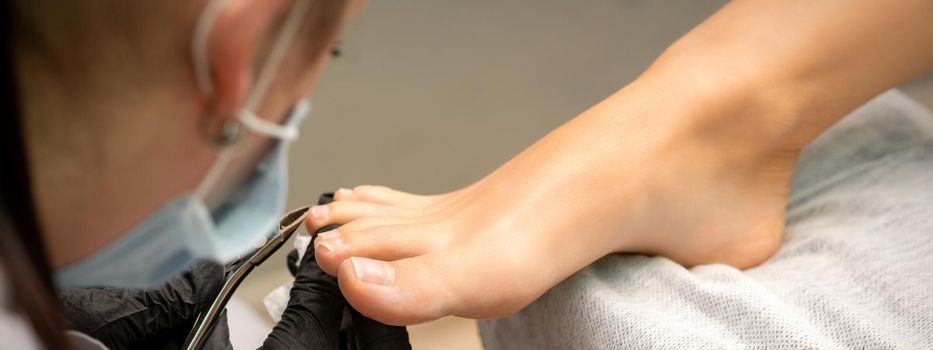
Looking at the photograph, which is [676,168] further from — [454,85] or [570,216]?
[454,85]

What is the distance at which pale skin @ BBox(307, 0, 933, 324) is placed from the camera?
59 cm

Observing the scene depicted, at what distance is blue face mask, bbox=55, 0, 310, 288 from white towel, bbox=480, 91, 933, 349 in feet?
0.94

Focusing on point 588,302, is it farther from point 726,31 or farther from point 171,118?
point 171,118

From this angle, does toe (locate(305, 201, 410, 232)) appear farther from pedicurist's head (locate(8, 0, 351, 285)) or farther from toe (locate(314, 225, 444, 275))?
pedicurist's head (locate(8, 0, 351, 285))

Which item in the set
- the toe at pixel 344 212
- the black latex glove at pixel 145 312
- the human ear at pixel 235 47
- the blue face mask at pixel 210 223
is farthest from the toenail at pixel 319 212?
the human ear at pixel 235 47

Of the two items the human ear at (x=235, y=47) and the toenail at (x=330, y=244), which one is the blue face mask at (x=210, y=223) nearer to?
the human ear at (x=235, y=47)

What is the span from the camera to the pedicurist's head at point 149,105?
29cm

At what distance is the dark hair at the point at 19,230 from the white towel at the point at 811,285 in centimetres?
39

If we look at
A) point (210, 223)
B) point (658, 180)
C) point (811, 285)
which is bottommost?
point (811, 285)

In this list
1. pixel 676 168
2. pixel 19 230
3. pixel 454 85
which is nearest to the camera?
pixel 19 230

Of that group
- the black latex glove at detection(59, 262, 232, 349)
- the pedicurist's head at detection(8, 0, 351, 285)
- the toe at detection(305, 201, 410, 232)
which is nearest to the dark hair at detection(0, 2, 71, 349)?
the pedicurist's head at detection(8, 0, 351, 285)

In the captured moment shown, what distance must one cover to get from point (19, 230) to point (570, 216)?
0.40 metres

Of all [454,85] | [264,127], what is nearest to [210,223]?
[264,127]

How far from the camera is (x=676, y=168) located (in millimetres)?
643
